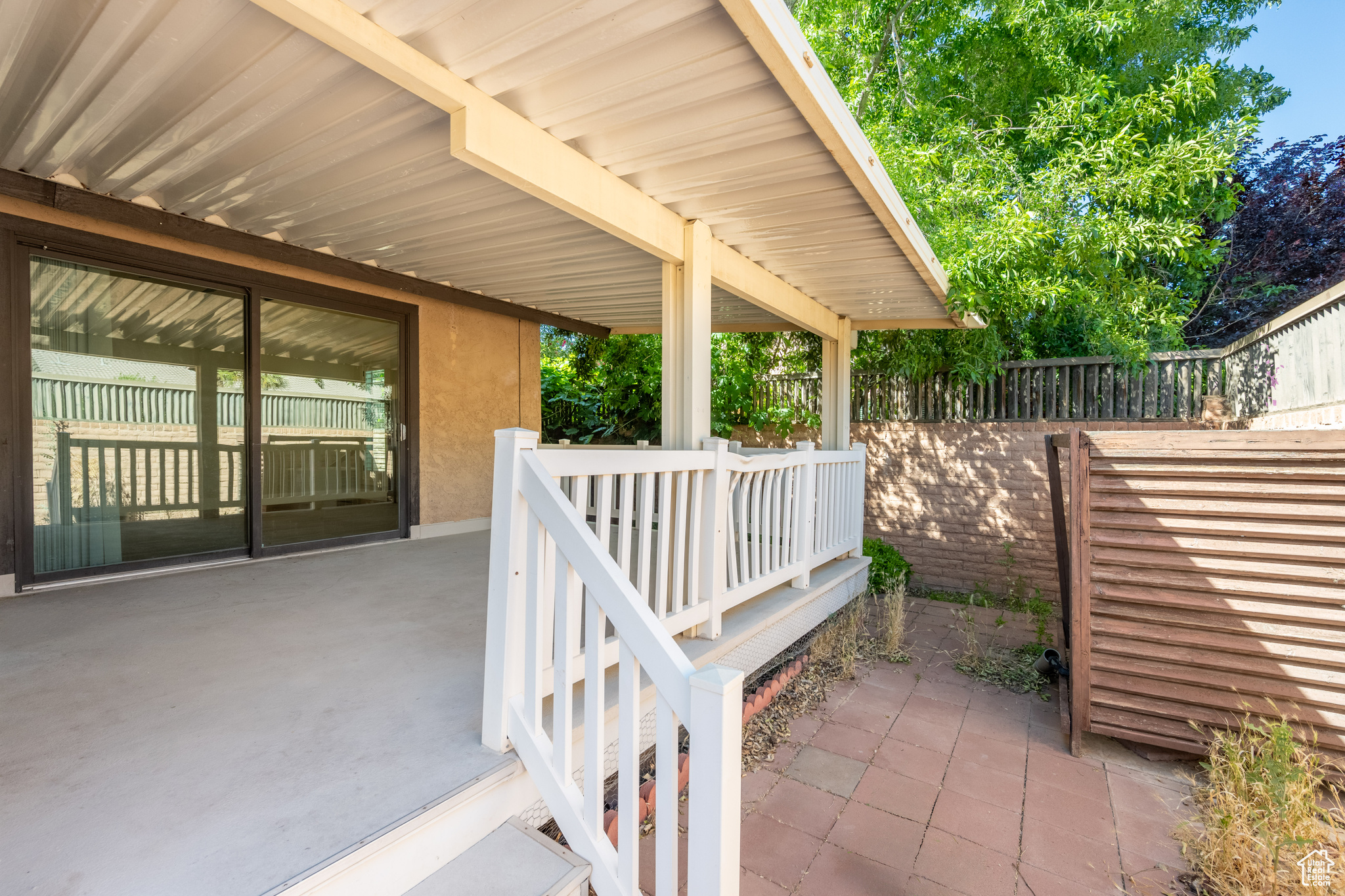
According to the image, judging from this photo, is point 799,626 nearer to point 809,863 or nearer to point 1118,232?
point 809,863

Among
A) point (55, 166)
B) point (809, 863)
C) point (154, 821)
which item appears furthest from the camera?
point (55, 166)

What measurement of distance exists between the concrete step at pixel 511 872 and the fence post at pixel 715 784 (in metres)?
0.38

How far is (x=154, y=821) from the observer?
1411 millimetres

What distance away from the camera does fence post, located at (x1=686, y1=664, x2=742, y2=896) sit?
4.13ft

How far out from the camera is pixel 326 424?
4.65 meters

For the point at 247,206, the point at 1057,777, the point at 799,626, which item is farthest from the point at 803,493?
the point at 247,206

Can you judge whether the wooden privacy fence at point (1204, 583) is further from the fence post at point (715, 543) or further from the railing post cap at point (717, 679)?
the railing post cap at point (717, 679)

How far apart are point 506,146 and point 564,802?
7.12 ft

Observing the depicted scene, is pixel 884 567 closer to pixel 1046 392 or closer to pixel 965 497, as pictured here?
pixel 965 497

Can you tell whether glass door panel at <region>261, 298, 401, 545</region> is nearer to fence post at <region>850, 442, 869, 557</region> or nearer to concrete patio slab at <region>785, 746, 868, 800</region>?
concrete patio slab at <region>785, 746, 868, 800</region>

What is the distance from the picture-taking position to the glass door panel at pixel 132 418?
11.0 ft

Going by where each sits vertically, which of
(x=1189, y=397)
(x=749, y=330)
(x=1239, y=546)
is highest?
(x=749, y=330)

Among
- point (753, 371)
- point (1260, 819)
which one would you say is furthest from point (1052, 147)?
point (1260, 819)

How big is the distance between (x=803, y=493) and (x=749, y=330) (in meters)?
2.83
